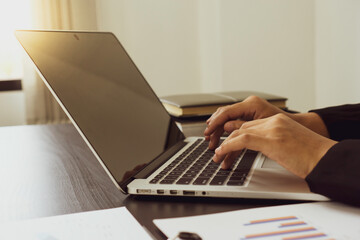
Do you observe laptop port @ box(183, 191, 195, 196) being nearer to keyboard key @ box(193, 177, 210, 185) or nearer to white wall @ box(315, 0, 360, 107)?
keyboard key @ box(193, 177, 210, 185)

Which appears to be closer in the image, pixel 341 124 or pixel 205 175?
pixel 205 175

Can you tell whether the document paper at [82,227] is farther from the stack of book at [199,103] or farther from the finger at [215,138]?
the stack of book at [199,103]

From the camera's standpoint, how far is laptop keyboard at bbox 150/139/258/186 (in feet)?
2.03

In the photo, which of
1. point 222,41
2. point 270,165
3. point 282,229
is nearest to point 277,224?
point 282,229

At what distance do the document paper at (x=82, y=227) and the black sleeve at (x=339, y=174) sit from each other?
0.22 metres

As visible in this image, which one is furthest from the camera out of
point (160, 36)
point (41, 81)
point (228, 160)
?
point (160, 36)

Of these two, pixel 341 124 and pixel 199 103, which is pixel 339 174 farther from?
pixel 199 103

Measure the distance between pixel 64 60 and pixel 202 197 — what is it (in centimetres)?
32

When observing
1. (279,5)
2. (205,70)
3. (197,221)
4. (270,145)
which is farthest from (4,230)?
(205,70)

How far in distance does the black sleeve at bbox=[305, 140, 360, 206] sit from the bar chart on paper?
0.26 ft

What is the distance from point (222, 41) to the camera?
269 cm

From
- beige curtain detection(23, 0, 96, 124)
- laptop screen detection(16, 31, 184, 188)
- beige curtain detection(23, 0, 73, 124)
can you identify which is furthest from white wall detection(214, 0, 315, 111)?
laptop screen detection(16, 31, 184, 188)

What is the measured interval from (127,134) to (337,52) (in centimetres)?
185

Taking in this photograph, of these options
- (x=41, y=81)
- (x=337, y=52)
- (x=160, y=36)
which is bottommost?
(x=41, y=81)
